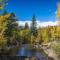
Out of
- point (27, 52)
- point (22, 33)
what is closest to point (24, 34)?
point (22, 33)

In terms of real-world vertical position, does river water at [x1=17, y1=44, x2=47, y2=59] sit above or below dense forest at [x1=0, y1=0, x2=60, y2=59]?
below

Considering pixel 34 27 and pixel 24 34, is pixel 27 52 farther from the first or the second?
pixel 34 27

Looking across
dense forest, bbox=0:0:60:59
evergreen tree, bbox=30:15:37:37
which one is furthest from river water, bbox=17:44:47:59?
evergreen tree, bbox=30:15:37:37

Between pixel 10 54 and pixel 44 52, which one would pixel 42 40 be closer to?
pixel 44 52

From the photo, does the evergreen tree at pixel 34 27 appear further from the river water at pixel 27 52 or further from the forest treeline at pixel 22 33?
the river water at pixel 27 52

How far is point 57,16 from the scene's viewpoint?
3791mm

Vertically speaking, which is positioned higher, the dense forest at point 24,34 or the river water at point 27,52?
the dense forest at point 24,34

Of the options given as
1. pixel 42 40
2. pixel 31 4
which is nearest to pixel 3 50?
pixel 42 40

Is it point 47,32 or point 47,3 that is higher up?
point 47,3

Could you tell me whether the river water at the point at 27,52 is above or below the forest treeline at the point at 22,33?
below

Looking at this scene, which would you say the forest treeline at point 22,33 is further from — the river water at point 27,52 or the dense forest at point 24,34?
the river water at point 27,52

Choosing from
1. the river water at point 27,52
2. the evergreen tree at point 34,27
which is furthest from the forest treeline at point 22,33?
the river water at point 27,52

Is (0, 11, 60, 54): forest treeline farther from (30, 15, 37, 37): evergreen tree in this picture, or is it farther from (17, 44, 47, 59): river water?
(17, 44, 47, 59): river water

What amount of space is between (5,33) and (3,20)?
27 cm
